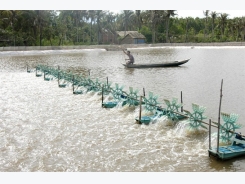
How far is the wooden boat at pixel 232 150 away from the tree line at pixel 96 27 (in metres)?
63.1

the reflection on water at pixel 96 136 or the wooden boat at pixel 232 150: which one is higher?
the wooden boat at pixel 232 150

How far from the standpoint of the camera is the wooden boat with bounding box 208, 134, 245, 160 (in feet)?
29.2

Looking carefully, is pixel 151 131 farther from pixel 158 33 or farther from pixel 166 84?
pixel 158 33

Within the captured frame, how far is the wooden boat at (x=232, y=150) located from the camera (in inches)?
351

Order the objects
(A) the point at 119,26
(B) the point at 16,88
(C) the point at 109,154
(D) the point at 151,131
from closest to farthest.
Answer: (C) the point at 109,154 < (D) the point at 151,131 < (B) the point at 16,88 < (A) the point at 119,26

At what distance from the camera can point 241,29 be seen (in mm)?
82375

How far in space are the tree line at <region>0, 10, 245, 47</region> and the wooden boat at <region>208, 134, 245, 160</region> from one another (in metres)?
63.1

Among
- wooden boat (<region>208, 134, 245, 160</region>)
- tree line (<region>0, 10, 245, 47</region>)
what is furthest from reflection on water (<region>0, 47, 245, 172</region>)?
tree line (<region>0, 10, 245, 47</region>)

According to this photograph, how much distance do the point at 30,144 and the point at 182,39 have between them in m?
85.4

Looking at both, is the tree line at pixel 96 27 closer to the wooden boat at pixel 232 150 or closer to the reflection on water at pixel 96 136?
the reflection on water at pixel 96 136

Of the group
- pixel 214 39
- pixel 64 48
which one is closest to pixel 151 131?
pixel 64 48

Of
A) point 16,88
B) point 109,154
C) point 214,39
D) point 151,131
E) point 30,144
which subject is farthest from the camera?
point 214,39

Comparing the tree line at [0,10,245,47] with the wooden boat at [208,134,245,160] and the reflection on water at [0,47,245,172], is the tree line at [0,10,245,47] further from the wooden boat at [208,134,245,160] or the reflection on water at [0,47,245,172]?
the wooden boat at [208,134,245,160]

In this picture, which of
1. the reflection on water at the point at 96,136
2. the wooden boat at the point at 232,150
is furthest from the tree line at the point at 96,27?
the wooden boat at the point at 232,150
